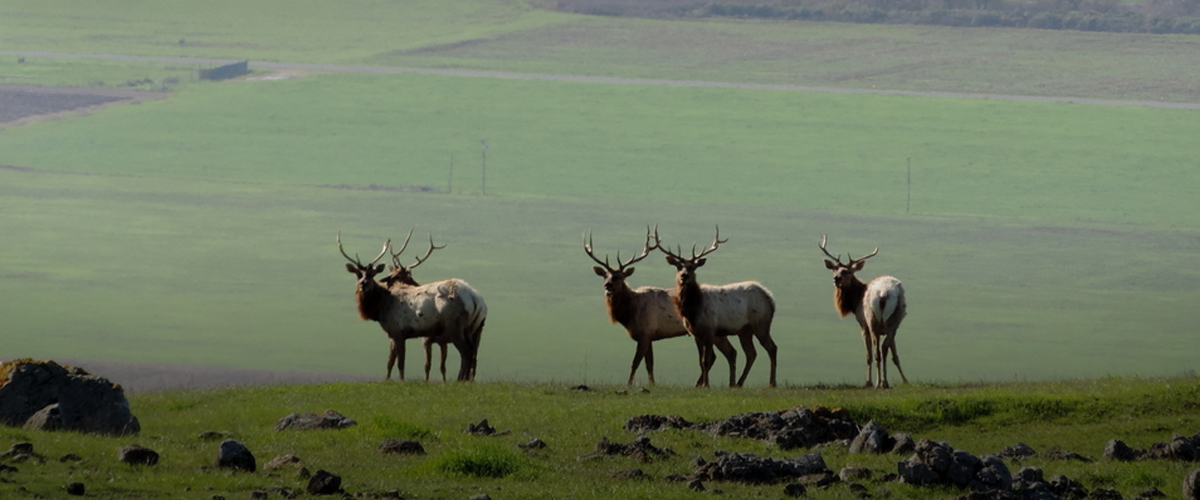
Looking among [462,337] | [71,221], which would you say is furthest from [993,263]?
[462,337]

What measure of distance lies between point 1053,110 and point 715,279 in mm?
51047

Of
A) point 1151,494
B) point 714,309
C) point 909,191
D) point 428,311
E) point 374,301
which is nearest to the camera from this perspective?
point 1151,494

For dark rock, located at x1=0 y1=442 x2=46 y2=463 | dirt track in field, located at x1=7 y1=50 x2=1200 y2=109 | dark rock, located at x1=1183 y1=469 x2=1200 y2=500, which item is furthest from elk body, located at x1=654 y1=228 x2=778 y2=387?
dirt track in field, located at x1=7 y1=50 x2=1200 y2=109

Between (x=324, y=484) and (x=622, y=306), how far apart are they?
11560mm

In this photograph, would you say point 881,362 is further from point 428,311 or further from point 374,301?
point 374,301

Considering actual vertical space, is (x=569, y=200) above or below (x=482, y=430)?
above

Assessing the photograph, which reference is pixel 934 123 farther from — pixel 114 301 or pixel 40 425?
pixel 40 425

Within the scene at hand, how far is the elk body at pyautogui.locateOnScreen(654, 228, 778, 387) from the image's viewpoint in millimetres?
23344

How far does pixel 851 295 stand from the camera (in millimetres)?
23984

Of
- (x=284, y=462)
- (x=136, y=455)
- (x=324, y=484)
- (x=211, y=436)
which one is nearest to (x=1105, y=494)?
(x=324, y=484)

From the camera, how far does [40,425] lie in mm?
15352

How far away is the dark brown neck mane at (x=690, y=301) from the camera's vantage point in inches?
918

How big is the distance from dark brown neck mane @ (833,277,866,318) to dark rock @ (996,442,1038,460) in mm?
8009

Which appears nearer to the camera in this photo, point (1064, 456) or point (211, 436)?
point (1064, 456)
